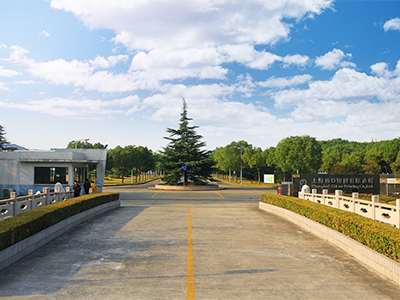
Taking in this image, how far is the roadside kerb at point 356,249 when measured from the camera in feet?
21.9

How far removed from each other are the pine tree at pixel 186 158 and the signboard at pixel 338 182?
1538 centimetres

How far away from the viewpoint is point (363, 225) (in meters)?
8.40

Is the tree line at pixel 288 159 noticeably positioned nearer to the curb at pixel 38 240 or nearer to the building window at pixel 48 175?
the building window at pixel 48 175

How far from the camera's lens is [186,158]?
43531 mm

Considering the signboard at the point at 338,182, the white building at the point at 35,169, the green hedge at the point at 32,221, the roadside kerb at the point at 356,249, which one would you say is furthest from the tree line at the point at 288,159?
the roadside kerb at the point at 356,249

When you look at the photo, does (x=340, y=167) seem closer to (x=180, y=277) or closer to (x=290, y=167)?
(x=290, y=167)

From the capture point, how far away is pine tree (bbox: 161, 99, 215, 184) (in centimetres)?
4256

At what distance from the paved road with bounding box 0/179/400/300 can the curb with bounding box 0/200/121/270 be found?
22cm

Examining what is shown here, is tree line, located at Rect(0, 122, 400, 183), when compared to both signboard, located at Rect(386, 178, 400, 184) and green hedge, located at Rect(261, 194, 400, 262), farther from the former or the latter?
green hedge, located at Rect(261, 194, 400, 262)

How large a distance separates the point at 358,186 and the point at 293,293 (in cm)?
2846

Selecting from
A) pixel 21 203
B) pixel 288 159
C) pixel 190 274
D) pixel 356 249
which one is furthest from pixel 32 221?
pixel 288 159

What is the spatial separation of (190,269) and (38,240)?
4.75m

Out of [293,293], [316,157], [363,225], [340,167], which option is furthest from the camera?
[340,167]

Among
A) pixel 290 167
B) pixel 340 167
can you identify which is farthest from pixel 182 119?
pixel 340 167
